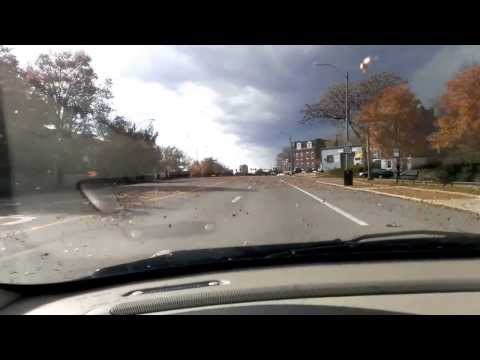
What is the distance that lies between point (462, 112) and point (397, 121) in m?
9.42

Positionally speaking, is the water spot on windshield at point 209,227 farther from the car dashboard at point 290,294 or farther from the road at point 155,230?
the car dashboard at point 290,294

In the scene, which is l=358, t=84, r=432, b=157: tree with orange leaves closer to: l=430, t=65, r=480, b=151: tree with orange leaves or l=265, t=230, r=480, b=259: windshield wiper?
l=430, t=65, r=480, b=151: tree with orange leaves

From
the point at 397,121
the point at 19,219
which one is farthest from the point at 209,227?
the point at 397,121

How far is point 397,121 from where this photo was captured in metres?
31.6

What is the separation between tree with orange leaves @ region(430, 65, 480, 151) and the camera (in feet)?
71.9

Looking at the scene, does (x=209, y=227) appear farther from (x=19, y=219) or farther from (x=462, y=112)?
(x=462, y=112)

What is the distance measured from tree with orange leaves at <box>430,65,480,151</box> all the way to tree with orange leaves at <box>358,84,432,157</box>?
463 cm

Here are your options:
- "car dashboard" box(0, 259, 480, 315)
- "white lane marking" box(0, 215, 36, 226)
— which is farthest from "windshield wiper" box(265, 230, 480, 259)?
"white lane marking" box(0, 215, 36, 226)

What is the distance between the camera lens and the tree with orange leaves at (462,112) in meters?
21.9

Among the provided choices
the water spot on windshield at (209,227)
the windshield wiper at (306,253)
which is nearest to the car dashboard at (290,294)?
the windshield wiper at (306,253)
